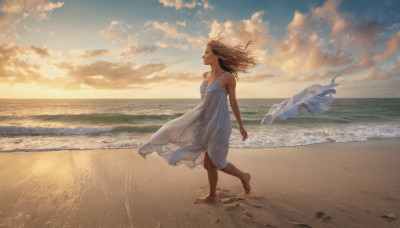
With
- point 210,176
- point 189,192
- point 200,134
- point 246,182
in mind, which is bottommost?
point 189,192

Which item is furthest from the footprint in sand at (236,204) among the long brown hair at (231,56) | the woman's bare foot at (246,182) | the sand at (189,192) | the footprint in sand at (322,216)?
the long brown hair at (231,56)

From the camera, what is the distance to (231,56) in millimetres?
2760

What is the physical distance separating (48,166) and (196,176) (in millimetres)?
3451

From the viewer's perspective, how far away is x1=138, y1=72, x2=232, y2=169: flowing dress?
277 centimetres

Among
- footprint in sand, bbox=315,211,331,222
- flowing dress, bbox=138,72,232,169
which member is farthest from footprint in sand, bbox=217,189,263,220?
footprint in sand, bbox=315,211,331,222

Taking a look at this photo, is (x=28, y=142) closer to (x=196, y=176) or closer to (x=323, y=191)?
(x=196, y=176)

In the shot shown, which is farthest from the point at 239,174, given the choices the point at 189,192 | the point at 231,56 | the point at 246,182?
the point at 231,56

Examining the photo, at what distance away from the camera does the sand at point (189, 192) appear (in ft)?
8.81

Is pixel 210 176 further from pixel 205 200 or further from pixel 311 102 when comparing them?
pixel 311 102

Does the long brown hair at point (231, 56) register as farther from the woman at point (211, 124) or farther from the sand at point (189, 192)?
the sand at point (189, 192)

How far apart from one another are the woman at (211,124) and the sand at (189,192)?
1.82ft

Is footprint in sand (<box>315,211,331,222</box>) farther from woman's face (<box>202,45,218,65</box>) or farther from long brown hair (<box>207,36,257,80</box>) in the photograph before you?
woman's face (<box>202,45,218,65</box>)

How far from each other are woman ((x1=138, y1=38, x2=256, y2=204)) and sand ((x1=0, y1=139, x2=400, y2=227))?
21.9 inches

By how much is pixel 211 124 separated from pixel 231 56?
0.93m
